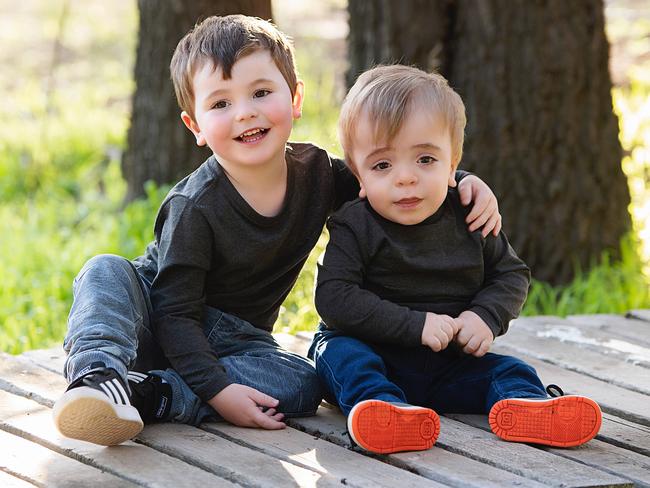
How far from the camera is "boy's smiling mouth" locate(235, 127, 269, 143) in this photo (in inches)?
114

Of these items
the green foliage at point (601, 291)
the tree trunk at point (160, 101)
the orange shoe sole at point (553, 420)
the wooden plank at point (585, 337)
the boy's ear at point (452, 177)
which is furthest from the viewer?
the tree trunk at point (160, 101)

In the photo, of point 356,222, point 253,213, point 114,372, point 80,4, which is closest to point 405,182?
point 356,222

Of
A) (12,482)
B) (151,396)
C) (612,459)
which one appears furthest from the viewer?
(151,396)

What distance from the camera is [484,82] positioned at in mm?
4695

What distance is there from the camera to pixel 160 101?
5.57m

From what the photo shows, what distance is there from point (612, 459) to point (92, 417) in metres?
1.19

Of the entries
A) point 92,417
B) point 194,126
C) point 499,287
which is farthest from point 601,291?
point 92,417

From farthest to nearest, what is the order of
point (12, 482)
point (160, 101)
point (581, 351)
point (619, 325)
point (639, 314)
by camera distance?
1. point (160, 101)
2. point (639, 314)
3. point (619, 325)
4. point (581, 351)
5. point (12, 482)

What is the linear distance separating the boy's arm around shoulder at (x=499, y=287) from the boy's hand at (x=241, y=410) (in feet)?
1.95

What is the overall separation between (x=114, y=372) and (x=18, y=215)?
13.4 feet

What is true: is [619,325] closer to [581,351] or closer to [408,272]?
[581,351]

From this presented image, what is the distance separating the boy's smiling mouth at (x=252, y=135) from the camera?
9.49ft

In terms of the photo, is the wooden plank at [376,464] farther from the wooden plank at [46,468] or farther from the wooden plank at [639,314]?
the wooden plank at [639,314]

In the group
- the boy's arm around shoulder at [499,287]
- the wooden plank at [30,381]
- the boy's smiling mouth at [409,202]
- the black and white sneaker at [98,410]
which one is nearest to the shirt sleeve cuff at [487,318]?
the boy's arm around shoulder at [499,287]
